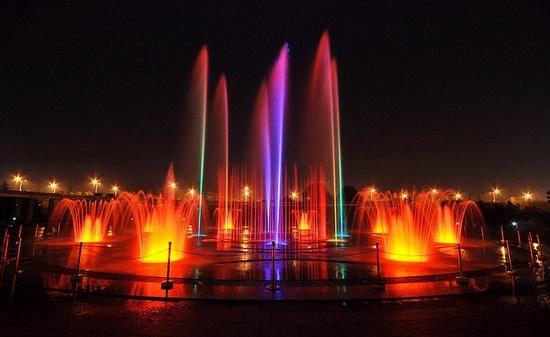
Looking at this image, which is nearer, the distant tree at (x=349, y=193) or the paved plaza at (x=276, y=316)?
the paved plaza at (x=276, y=316)

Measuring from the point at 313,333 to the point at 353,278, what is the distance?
4973 millimetres

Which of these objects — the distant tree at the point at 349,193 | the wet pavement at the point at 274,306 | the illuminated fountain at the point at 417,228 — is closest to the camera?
the wet pavement at the point at 274,306

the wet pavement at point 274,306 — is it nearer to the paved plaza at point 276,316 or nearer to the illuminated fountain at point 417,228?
the paved plaza at point 276,316

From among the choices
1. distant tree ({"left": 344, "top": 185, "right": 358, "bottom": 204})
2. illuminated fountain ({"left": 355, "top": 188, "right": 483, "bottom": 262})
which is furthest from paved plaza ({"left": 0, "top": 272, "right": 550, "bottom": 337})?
distant tree ({"left": 344, "top": 185, "right": 358, "bottom": 204})

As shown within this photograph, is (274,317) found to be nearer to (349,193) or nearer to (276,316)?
(276,316)

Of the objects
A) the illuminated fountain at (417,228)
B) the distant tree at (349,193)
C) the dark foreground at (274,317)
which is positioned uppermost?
the distant tree at (349,193)

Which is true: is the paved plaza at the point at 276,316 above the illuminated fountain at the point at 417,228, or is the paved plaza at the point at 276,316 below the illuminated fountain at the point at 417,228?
below

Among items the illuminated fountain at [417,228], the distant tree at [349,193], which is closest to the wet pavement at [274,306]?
the illuminated fountain at [417,228]

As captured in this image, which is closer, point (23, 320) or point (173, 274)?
point (23, 320)

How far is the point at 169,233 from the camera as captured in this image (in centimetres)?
1698

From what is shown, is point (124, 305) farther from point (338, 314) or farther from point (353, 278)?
point (353, 278)

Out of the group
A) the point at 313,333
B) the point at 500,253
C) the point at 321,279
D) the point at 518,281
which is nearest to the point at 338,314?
the point at 313,333

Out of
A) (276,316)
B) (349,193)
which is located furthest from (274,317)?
(349,193)

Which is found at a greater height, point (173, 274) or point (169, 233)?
point (169, 233)
